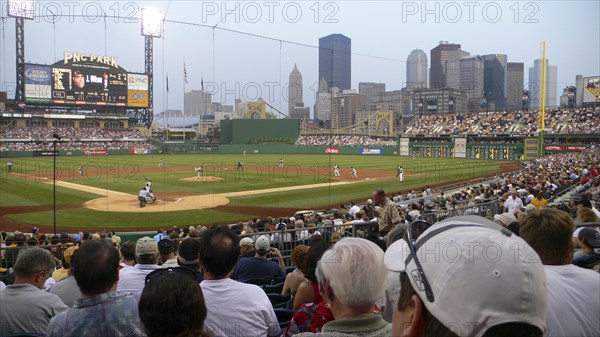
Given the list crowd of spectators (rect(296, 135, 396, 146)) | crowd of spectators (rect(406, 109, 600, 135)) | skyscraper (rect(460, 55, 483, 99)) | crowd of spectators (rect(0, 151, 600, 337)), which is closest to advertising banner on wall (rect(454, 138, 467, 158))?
crowd of spectators (rect(406, 109, 600, 135))

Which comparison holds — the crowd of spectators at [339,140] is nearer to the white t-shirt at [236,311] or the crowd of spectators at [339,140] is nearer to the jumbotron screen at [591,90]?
the jumbotron screen at [591,90]

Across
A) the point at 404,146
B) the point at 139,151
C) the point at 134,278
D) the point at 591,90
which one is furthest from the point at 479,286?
the point at 591,90

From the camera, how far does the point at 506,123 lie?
8012 centimetres

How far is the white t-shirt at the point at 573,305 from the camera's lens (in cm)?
281

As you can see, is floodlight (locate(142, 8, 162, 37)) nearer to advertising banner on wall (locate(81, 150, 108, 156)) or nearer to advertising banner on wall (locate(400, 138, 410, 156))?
advertising banner on wall (locate(81, 150, 108, 156))

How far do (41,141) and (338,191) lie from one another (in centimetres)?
7489

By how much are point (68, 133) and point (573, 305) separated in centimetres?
A: 10245

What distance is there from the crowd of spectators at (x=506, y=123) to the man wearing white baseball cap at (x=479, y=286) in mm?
75103

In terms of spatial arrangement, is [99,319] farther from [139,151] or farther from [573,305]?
[139,151]

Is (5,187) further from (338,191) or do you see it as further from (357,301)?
(357,301)

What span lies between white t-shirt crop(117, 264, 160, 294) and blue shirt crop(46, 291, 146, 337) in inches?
79.7

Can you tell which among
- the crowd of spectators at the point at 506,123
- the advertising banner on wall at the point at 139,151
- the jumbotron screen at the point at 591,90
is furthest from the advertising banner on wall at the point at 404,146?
the advertising banner on wall at the point at 139,151

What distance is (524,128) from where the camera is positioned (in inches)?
2997

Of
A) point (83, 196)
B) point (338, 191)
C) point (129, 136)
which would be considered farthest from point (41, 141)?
point (338, 191)
